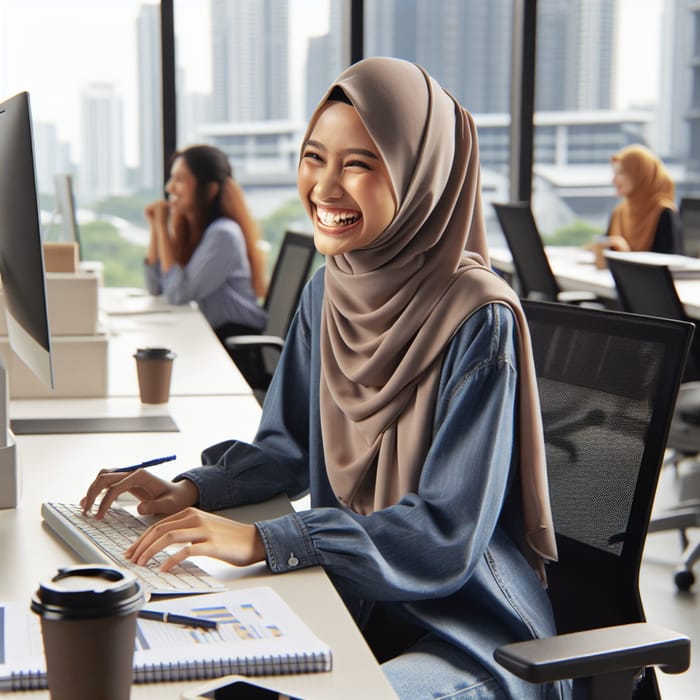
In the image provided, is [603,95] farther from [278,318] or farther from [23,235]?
[23,235]

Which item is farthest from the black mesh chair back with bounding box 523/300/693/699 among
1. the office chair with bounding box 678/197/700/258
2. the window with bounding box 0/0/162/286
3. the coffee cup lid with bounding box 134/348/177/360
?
the office chair with bounding box 678/197/700/258

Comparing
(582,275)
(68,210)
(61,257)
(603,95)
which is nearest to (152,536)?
(61,257)

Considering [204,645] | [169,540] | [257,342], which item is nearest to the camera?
[204,645]

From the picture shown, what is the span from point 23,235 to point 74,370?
3.01ft

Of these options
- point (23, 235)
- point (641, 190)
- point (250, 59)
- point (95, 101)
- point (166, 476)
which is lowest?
point (166, 476)

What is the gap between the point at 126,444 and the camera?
73.2 inches

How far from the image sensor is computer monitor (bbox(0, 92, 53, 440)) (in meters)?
1.33

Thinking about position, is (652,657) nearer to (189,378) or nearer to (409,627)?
(409,627)

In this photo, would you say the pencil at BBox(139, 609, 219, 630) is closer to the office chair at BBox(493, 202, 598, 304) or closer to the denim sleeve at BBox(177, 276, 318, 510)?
the denim sleeve at BBox(177, 276, 318, 510)

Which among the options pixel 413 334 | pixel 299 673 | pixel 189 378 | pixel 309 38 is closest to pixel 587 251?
pixel 309 38

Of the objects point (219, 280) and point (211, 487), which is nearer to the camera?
point (211, 487)

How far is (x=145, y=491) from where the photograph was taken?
1.40 metres

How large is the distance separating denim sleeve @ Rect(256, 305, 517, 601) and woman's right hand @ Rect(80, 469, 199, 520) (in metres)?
0.25

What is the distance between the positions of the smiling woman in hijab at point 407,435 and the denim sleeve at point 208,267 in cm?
243
